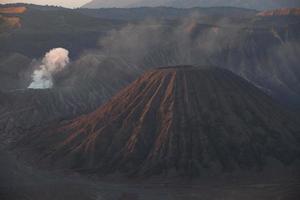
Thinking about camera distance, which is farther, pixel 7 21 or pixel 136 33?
pixel 7 21

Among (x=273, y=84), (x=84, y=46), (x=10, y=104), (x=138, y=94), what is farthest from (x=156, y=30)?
(x=138, y=94)

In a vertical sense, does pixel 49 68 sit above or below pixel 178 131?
below

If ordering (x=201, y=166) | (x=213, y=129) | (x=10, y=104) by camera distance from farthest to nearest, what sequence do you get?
(x=10, y=104)
(x=213, y=129)
(x=201, y=166)

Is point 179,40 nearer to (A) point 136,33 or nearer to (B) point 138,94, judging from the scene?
(A) point 136,33

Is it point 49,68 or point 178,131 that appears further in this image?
point 49,68

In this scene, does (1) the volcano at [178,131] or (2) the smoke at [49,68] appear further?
(2) the smoke at [49,68]
